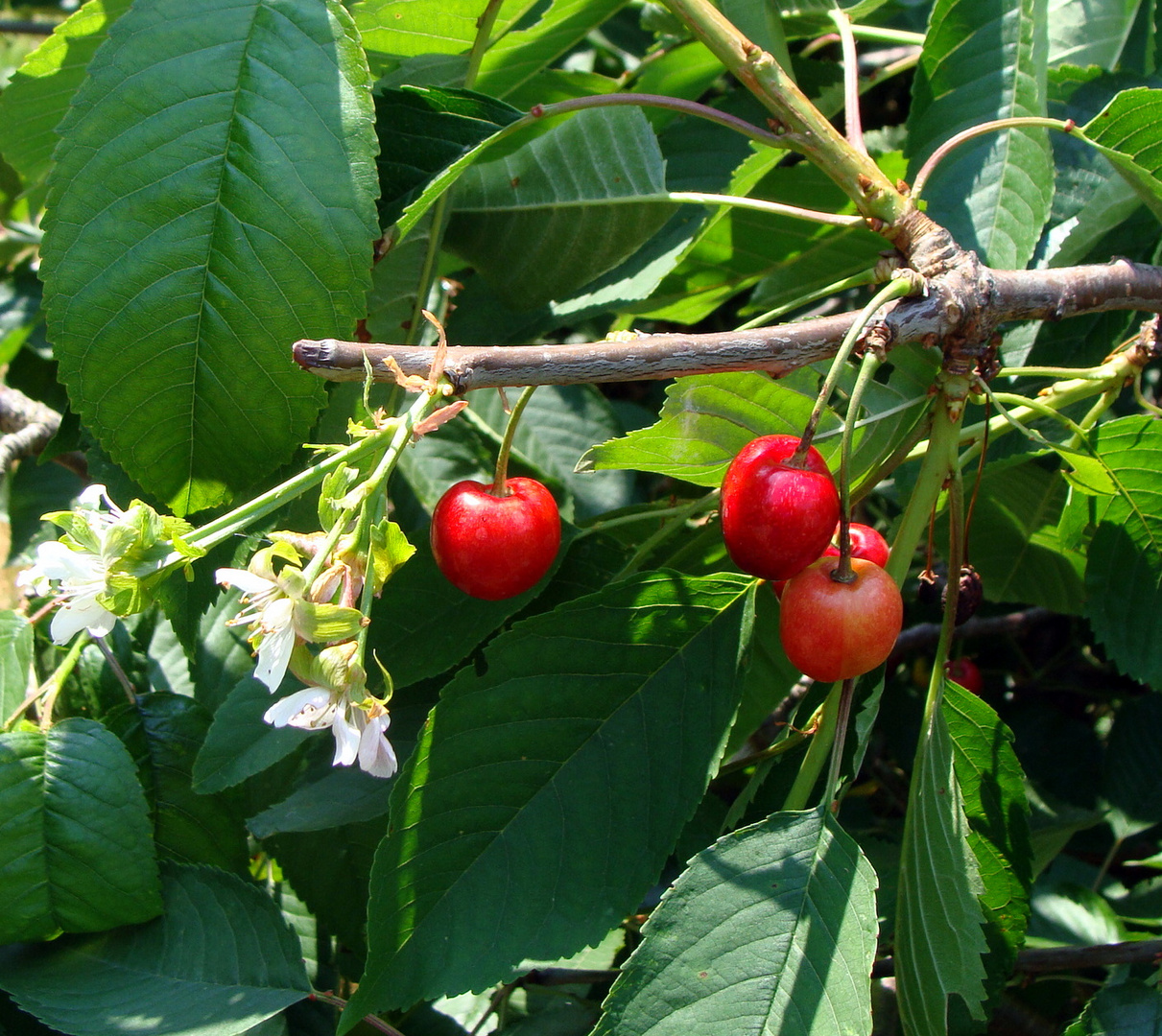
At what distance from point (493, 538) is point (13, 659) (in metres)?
0.82

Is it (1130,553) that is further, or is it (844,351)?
(1130,553)

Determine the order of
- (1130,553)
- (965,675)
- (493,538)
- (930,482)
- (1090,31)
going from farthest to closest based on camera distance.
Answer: (965,675), (1090,31), (1130,553), (930,482), (493,538)

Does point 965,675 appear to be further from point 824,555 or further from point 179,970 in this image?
point 179,970

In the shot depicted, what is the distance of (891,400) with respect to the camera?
3.93 feet

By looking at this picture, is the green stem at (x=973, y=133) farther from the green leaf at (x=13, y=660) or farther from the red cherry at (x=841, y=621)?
the green leaf at (x=13, y=660)

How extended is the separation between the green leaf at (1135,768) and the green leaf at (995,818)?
0.89m

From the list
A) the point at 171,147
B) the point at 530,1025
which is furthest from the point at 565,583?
the point at 171,147

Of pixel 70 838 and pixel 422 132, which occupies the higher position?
pixel 422 132

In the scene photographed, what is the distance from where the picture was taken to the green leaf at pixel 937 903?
1062 millimetres

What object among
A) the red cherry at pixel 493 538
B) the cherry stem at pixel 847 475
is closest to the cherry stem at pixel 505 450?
the red cherry at pixel 493 538

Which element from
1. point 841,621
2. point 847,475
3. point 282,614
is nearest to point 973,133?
point 847,475

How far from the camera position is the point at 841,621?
1.02 metres

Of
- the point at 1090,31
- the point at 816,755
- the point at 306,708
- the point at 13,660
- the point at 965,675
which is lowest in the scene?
the point at 965,675

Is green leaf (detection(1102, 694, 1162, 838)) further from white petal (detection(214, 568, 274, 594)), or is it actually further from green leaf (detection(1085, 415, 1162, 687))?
white petal (detection(214, 568, 274, 594))
